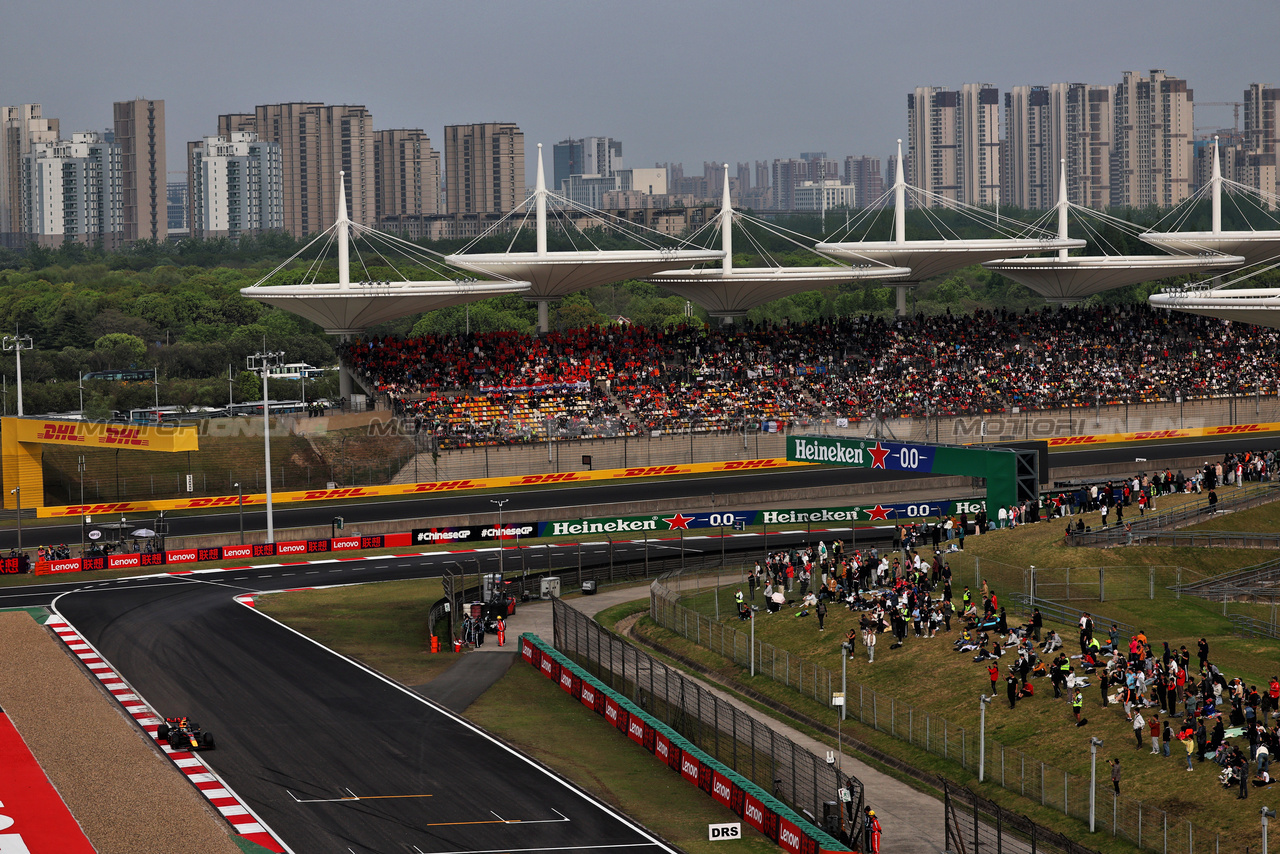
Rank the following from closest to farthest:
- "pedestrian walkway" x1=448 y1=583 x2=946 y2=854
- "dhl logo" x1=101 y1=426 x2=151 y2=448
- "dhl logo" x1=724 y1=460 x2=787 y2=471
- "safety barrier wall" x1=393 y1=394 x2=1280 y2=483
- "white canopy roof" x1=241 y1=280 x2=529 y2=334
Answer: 1. "pedestrian walkway" x1=448 y1=583 x2=946 y2=854
2. "dhl logo" x1=101 y1=426 x2=151 y2=448
3. "safety barrier wall" x1=393 y1=394 x2=1280 y2=483
4. "dhl logo" x1=724 y1=460 x2=787 y2=471
5. "white canopy roof" x1=241 y1=280 x2=529 y2=334

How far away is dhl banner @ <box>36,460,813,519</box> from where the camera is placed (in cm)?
6550

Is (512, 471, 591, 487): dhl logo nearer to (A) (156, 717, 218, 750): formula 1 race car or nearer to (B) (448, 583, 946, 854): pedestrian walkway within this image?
(B) (448, 583, 946, 854): pedestrian walkway

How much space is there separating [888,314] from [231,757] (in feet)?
382

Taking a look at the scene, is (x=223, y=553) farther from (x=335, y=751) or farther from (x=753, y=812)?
(x=753, y=812)

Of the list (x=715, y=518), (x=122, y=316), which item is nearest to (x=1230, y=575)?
(x=715, y=518)

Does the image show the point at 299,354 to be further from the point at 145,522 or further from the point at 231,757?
the point at 231,757

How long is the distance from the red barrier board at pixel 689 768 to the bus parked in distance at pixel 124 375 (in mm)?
106951

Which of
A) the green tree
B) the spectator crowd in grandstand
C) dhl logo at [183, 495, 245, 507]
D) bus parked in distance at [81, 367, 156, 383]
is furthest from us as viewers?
the green tree

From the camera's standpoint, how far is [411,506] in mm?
66688

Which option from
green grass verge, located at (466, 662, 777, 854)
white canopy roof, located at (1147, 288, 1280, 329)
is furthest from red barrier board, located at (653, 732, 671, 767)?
white canopy roof, located at (1147, 288, 1280, 329)

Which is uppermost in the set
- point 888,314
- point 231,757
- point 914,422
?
point 888,314

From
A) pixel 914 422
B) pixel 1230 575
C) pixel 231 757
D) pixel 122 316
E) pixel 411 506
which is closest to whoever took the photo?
pixel 231 757

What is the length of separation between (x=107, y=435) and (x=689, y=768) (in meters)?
42.5

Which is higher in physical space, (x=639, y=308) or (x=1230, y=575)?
(x=639, y=308)
